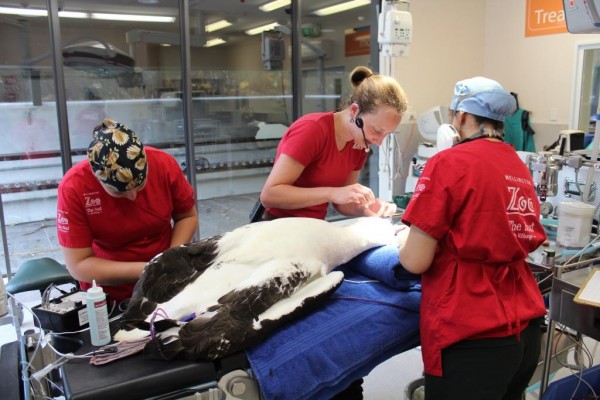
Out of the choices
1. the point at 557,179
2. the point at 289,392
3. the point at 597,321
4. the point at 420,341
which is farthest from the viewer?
the point at 557,179

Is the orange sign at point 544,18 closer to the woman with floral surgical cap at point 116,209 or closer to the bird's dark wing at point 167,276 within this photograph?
the woman with floral surgical cap at point 116,209

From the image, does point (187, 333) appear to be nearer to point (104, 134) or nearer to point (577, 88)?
point (104, 134)

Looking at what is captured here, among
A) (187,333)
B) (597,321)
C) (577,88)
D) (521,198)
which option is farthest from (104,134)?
(577,88)

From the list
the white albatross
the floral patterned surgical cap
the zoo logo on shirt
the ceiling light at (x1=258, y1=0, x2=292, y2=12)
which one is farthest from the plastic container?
the ceiling light at (x1=258, y1=0, x2=292, y2=12)

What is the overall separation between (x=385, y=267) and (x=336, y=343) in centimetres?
36

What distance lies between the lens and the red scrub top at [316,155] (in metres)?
1.69

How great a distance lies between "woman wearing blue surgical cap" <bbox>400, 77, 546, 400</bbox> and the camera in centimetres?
117

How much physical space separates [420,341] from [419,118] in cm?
343

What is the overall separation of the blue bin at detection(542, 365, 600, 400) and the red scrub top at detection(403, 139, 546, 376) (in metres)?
0.69

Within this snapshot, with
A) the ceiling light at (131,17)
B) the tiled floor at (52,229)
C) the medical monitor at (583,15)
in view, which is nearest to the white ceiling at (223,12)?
the ceiling light at (131,17)

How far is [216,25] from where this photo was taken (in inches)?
189

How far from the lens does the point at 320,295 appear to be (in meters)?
1.33

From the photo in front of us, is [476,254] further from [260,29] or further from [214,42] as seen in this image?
[260,29]

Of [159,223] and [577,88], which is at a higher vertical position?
[577,88]
